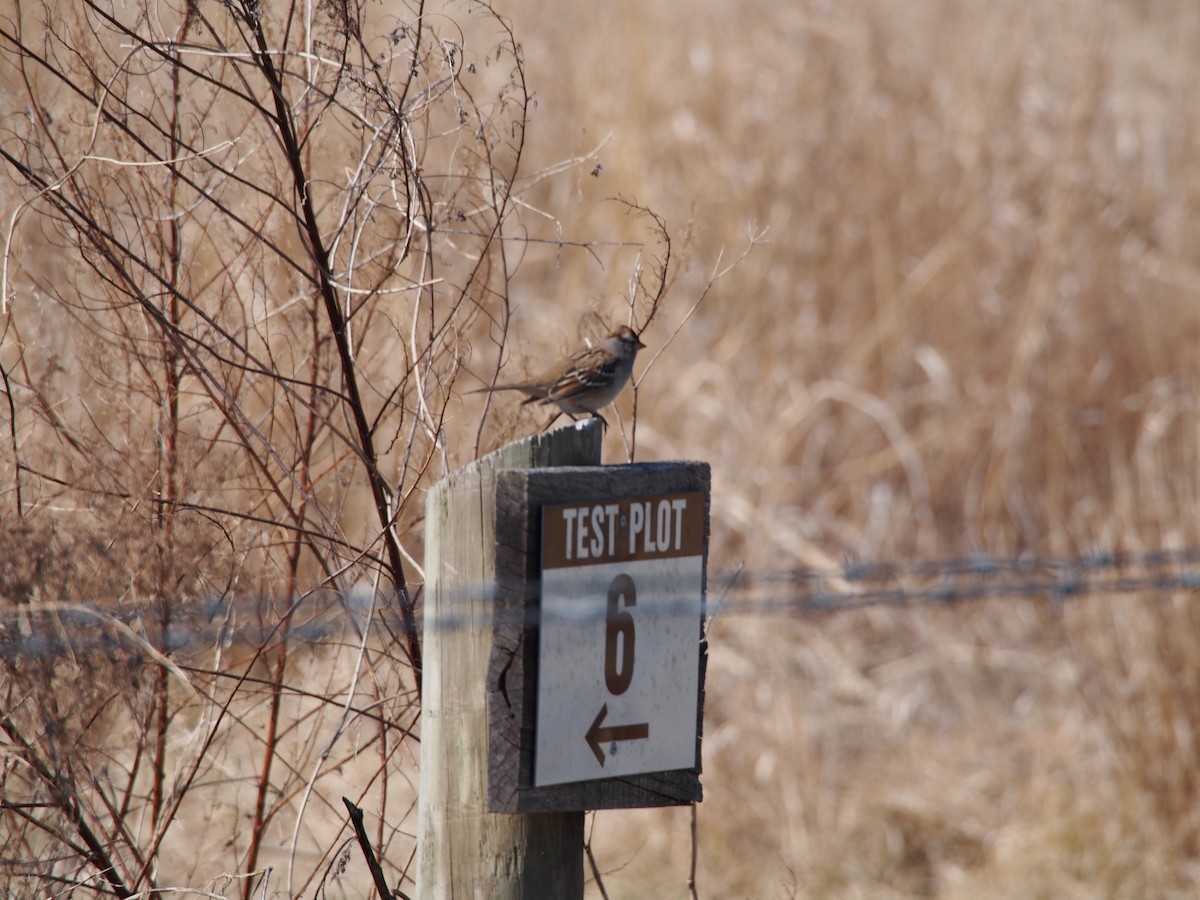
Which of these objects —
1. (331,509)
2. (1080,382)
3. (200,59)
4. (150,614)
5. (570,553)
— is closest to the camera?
(570,553)

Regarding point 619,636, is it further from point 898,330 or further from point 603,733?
point 898,330

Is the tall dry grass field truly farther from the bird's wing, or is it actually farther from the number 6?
the number 6

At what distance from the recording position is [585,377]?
3330mm

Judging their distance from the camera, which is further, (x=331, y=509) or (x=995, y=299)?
(x=995, y=299)

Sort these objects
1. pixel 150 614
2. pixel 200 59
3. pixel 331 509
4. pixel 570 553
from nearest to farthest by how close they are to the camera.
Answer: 1. pixel 570 553
2. pixel 150 614
3. pixel 331 509
4. pixel 200 59

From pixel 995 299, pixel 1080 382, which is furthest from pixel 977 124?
pixel 1080 382

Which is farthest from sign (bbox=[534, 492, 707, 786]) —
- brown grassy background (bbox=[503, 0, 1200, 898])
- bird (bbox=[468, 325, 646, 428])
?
brown grassy background (bbox=[503, 0, 1200, 898])

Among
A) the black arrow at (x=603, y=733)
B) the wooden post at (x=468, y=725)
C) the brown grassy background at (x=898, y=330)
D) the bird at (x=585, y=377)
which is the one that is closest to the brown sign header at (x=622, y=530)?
the wooden post at (x=468, y=725)

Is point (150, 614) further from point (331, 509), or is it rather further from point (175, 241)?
point (175, 241)

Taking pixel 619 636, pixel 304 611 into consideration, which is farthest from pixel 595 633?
pixel 304 611

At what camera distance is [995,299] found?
7.38m

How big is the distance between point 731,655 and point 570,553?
167 inches

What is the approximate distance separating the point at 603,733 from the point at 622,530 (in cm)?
31

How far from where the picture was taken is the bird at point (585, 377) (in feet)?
10.5
